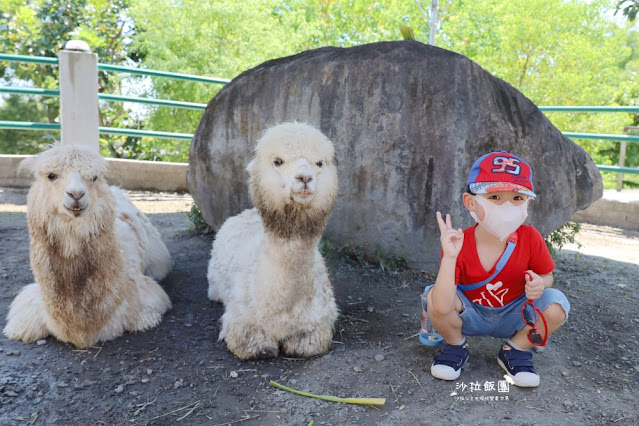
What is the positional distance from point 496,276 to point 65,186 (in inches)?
91.2

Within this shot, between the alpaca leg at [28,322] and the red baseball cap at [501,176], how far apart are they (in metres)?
2.63

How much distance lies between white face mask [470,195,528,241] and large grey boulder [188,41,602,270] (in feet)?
5.16

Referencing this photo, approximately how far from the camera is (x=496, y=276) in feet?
9.06

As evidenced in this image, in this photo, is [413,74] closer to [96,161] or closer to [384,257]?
[384,257]

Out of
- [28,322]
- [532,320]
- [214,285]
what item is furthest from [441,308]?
[28,322]

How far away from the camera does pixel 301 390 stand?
2.77 meters

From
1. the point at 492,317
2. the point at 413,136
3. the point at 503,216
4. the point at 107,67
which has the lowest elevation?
the point at 492,317

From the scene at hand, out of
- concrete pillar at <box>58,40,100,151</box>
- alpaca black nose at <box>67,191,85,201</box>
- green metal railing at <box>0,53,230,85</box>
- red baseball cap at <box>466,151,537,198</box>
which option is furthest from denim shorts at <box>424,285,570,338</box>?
green metal railing at <box>0,53,230,85</box>

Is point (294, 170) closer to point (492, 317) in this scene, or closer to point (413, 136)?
point (492, 317)

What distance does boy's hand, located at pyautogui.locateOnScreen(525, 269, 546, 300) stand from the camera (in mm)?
2578

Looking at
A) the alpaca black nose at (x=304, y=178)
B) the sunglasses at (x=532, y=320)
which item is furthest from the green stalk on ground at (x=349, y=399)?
the alpaca black nose at (x=304, y=178)

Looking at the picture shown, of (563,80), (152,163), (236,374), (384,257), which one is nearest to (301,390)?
(236,374)

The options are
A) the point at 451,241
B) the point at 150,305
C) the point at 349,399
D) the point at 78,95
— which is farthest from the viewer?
the point at 78,95

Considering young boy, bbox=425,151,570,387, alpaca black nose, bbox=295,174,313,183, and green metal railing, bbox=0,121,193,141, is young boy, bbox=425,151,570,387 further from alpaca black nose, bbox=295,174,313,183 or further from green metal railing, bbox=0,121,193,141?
green metal railing, bbox=0,121,193,141
